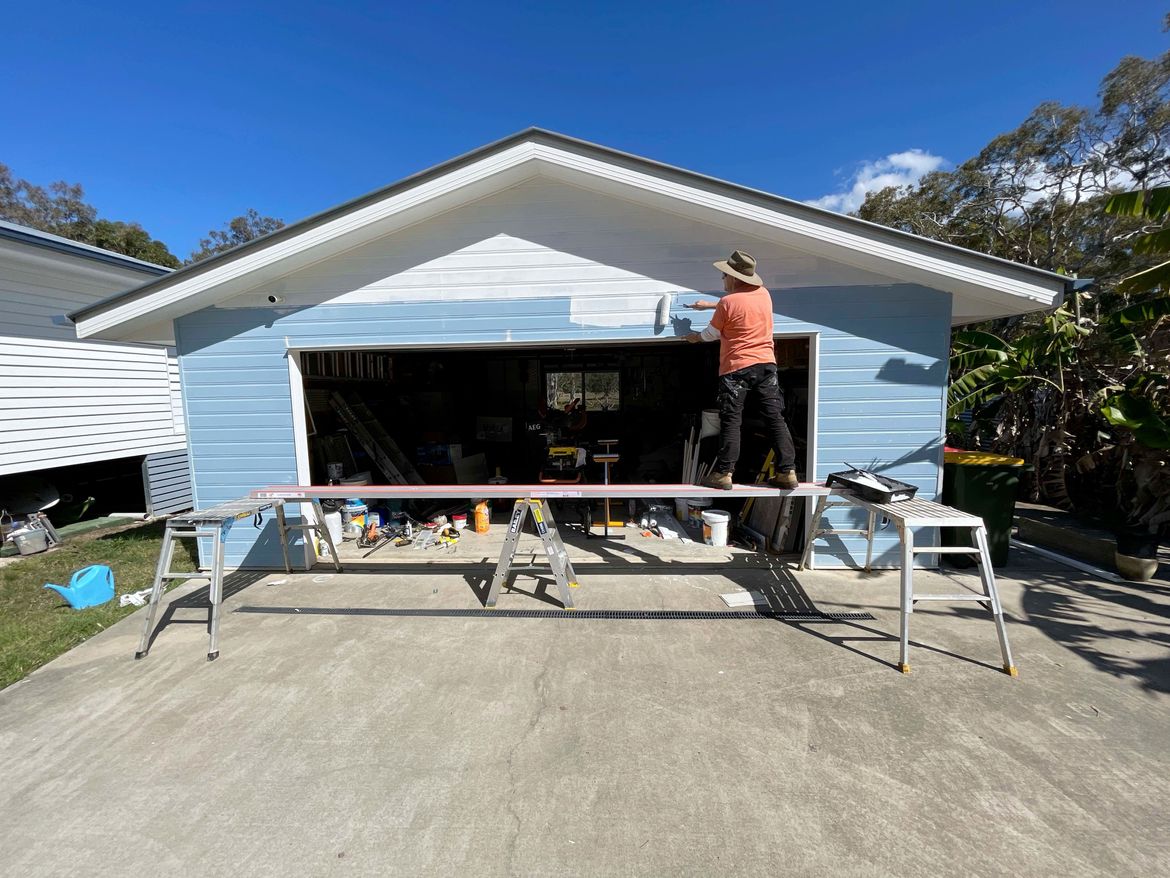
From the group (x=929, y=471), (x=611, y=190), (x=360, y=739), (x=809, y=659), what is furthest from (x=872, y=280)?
(x=360, y=739)

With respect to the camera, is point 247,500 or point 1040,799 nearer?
point 1040,799

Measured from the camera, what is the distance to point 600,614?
4.29 meters

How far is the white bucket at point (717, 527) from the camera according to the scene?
5.98m

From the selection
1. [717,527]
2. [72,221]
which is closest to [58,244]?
[717,527]

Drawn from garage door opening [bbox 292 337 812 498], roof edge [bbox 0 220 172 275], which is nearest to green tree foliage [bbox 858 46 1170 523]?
garage door opening [bbox 292 337 812 498]

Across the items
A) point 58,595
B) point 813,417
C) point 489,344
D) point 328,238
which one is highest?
point 328,238

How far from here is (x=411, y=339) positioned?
535cm

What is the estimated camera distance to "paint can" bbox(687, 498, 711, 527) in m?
6.70

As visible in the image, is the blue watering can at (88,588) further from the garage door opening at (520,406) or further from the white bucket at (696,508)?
the white bucket at (696,508)

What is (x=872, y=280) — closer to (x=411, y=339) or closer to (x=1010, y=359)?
(x=1010, y=359)

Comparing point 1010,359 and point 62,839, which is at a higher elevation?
point 1010,359

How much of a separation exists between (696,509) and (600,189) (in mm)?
4212

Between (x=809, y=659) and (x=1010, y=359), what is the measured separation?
5.72 metres

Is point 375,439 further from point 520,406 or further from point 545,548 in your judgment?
point 545,548
